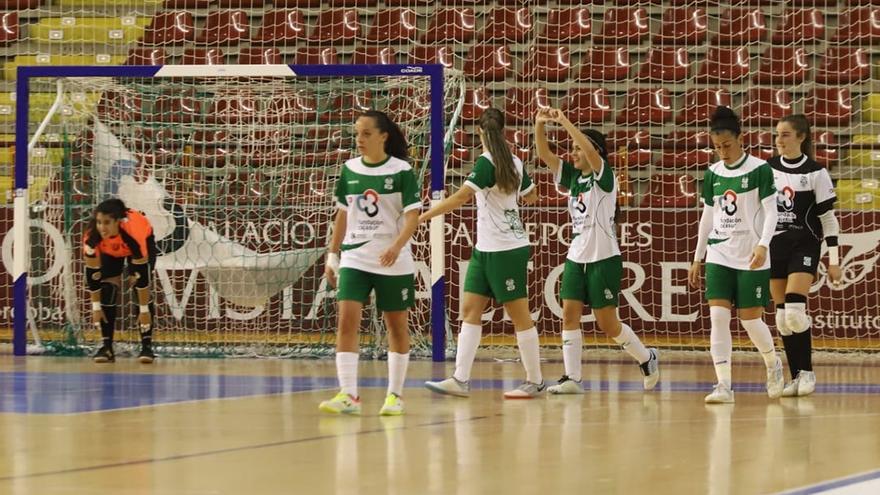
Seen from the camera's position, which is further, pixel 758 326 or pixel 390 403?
pixel 758 326

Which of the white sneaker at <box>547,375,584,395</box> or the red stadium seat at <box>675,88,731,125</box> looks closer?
Answer: the white sneaker at <box>547,375,584,395</box>

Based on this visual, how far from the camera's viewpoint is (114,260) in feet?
41.7

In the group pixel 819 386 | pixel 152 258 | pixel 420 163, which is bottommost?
pixel 819 386

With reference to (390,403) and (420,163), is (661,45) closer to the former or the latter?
(420,163)

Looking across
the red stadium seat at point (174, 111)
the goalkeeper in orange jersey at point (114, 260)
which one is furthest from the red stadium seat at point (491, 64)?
the goalkeeper in orange jersey at point (114, 260)

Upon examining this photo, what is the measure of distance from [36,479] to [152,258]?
7595mm

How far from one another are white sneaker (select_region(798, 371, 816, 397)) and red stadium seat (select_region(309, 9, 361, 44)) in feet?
32.5

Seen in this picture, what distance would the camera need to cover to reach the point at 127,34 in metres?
18.5

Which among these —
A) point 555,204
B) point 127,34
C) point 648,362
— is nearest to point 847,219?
point 555,204

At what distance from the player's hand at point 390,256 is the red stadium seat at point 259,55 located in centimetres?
1043

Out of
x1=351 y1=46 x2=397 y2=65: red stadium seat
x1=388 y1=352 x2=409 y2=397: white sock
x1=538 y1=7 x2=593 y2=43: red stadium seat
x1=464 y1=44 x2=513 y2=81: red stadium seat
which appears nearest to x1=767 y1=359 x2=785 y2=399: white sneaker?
x1=388 y1=352 x2=409 y2=397: white sock

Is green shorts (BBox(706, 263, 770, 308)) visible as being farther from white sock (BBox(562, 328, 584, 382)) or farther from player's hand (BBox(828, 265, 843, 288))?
white sock (BBox(562, 328, 584, 382))

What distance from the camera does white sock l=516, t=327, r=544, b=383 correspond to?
9133 mm

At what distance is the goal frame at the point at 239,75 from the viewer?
12742 millimetres
